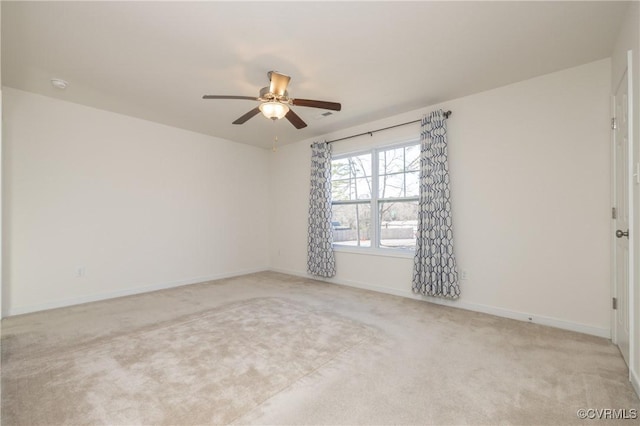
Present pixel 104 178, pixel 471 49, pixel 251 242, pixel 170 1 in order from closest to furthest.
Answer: pixel 170 1 → pixel 471 49 → pixel 104 178 → pixel 251 242

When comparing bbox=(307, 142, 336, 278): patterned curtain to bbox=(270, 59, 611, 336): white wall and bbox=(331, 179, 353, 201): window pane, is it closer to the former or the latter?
bbox=(331, 179, 353, 201): window pane

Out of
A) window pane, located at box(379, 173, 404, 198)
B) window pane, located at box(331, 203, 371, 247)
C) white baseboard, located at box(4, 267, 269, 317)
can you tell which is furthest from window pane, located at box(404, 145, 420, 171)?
white baseboard, located at box(4, 267, 269, 317)

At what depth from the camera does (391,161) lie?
460cm

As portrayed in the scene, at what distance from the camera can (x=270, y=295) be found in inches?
173

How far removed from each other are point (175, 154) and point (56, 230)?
197 cm

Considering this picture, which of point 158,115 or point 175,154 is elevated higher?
point 158,115

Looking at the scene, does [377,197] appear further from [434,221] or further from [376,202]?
[434,221]

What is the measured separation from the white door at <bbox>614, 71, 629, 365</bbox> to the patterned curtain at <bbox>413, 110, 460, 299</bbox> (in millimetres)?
1460

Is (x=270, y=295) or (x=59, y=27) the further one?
(x=270, y=295)

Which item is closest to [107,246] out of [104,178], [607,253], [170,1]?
[104,178]

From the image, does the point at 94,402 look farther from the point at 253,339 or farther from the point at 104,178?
the point at 104,178

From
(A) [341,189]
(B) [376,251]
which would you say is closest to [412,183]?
(B) [376,251]

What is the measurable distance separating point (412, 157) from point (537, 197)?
1.67 metres

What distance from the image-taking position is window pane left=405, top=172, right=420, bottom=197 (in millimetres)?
4285
